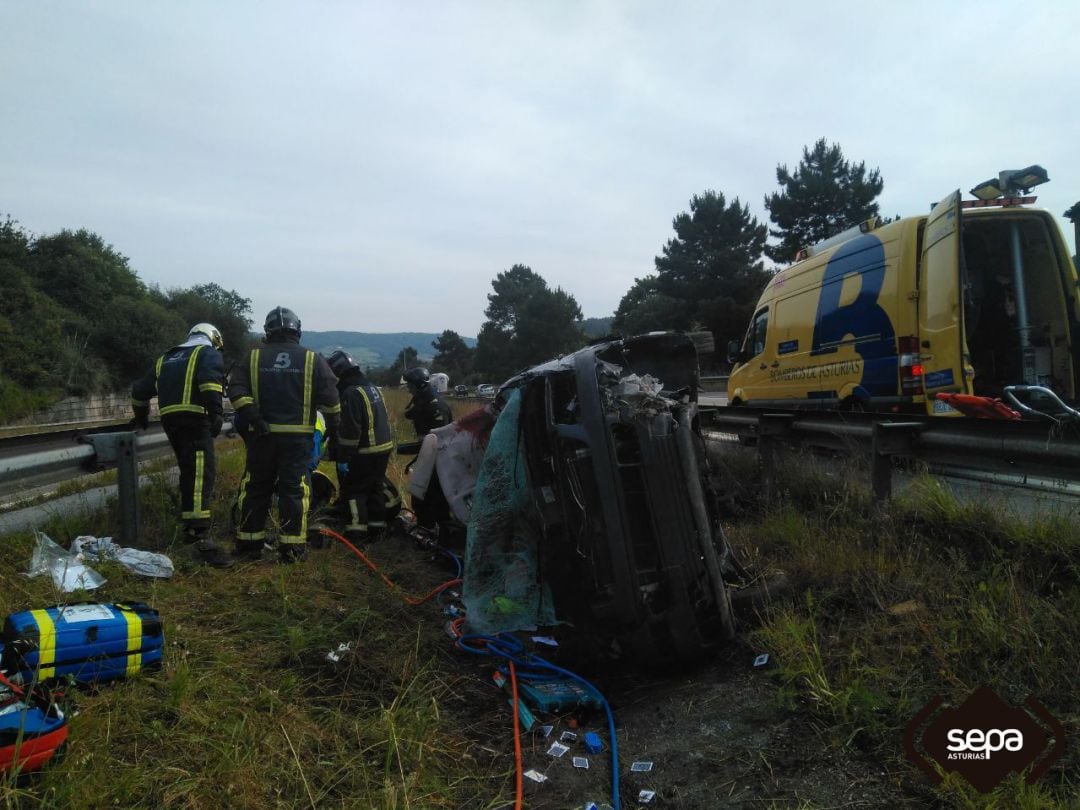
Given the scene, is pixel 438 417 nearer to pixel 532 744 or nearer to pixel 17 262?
pixel 532 744

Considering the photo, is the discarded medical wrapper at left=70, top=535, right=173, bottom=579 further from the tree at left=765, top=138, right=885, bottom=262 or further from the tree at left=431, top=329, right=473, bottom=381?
the tree at left=431, top=329, right=473, bottom=381

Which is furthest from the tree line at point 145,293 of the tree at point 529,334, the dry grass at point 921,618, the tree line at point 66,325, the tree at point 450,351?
the tree at point 450,351

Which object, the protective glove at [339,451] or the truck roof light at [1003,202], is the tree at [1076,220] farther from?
the protective glove at [339,451]

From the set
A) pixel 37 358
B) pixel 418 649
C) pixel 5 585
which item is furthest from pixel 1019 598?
pixel 37 358

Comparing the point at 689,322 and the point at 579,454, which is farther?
the point at 689,322

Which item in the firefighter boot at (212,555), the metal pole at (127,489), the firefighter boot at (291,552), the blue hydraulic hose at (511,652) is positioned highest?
the metal pole at (127,489)

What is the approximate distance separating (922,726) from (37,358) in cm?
3058

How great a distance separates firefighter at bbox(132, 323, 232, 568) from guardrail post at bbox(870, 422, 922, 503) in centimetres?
402

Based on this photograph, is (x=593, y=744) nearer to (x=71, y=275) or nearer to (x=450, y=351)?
(x=71, y=275)

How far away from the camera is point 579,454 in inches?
103

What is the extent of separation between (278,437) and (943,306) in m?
5.31

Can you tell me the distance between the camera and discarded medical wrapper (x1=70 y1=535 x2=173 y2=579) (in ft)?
11.3

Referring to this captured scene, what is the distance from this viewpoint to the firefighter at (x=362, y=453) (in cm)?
494

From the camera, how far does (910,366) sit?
5.95 m
